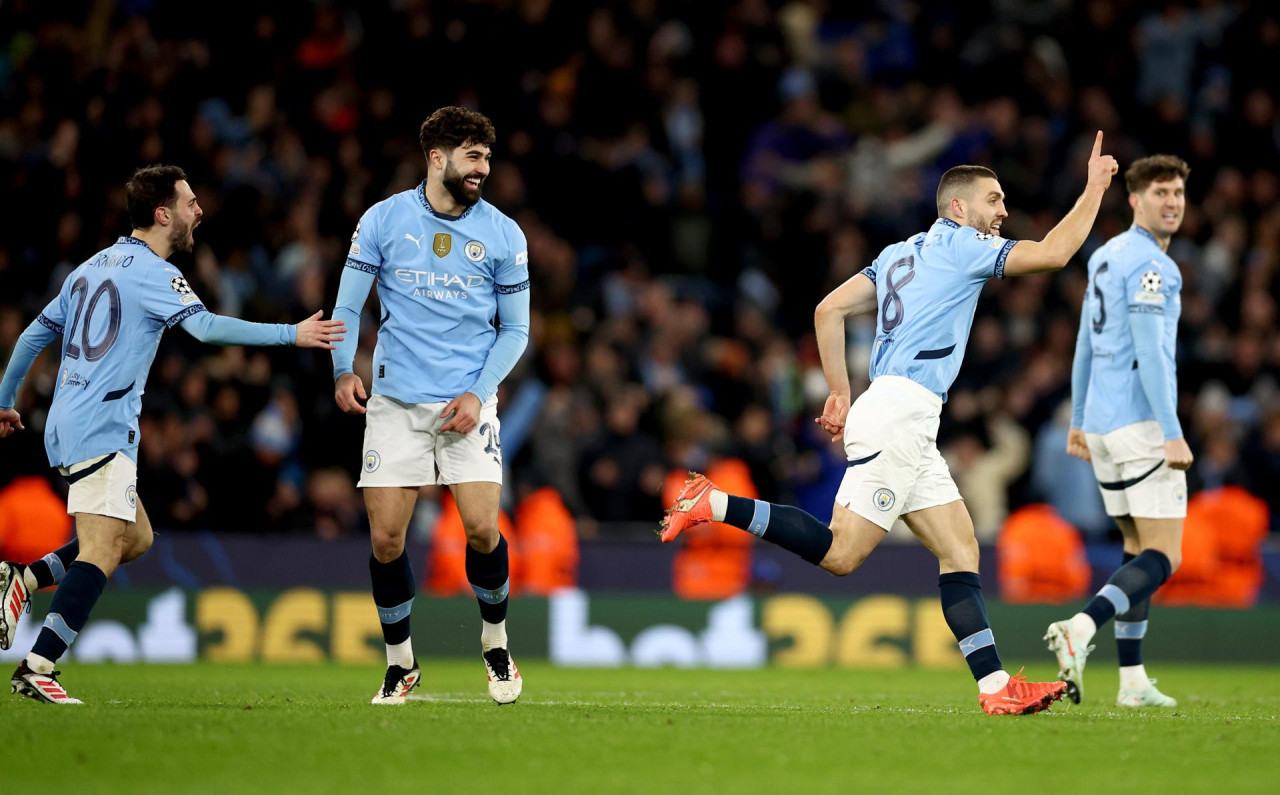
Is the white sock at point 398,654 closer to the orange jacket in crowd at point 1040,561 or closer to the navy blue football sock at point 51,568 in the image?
the navy blue football sock at point 51,568

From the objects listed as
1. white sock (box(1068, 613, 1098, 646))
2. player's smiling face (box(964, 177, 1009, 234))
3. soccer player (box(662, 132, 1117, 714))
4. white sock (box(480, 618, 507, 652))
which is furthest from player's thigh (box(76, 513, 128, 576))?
white sock (box(1068, 613, 1098, 646))

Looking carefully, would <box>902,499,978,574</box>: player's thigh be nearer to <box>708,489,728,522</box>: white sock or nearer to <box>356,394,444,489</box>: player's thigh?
<box>708,489,728,522</box>: white sock

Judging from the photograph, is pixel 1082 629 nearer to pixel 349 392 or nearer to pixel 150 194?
pixel 349 392

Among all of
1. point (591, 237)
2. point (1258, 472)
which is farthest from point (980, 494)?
point (591, 237)

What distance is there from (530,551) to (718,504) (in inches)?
266

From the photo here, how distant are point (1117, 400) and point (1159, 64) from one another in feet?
40.5

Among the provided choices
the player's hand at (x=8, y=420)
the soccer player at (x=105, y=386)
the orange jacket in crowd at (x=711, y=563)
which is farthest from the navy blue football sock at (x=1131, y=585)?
the orange jacket in crowd at (x=711, y=563)

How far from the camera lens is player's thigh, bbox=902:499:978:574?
722 cm

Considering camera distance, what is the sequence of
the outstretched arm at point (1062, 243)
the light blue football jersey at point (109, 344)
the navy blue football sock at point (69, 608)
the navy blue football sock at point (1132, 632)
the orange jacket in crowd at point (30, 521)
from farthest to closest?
the orange jacket in crowd at point (30, 521)
the navy blue football sock at point (1132, 632)
the light blue football jersey at point (109, 344)
the navy blue football sock at point (69, 608)
the outstretched arm at point (1062, 243)

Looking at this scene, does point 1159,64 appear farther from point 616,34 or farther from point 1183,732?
point 1183,732

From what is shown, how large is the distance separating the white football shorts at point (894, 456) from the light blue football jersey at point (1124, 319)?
1.34 meters

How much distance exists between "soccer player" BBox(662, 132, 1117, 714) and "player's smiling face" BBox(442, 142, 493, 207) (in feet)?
5.51

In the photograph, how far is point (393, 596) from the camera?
24.5 ft

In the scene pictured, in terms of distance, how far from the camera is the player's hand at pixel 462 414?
714cm
